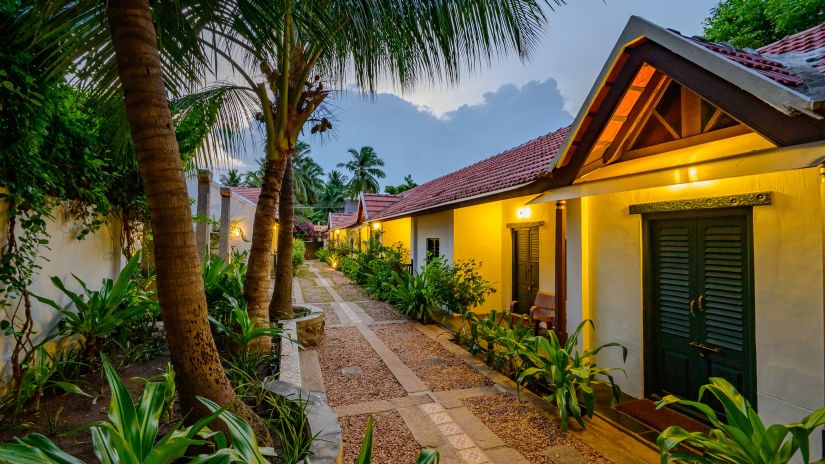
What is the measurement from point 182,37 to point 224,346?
3.74 metres

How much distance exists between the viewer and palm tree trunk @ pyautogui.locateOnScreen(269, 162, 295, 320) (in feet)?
23.3

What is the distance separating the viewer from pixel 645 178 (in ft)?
12.7

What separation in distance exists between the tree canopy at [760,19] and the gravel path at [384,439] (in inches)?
591

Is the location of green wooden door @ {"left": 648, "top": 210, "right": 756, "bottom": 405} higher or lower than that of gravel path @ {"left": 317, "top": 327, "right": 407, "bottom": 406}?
higher

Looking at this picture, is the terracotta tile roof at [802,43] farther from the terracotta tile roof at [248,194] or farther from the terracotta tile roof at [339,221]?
the terracotta tile roof at [339,221]

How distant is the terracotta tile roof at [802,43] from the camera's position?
3.95 m

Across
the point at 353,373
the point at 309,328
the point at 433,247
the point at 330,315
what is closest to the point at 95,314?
the point at 353,373

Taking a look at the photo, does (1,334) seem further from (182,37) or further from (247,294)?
(182,37)

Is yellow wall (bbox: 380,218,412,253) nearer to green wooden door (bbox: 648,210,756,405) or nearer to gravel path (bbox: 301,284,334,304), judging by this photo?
gravel path (bbox: 301,284,334,304)

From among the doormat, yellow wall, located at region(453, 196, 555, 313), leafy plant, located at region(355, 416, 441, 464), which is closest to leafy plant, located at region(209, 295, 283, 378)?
leafy plant, located at region(355, 416, 441, 464)

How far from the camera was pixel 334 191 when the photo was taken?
55.2m

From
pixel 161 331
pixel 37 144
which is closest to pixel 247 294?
pixel 161 331

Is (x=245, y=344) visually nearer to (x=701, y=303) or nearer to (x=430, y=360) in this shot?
(x=430, y=360)

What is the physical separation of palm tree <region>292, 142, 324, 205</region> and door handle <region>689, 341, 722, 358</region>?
3568 centimetres
